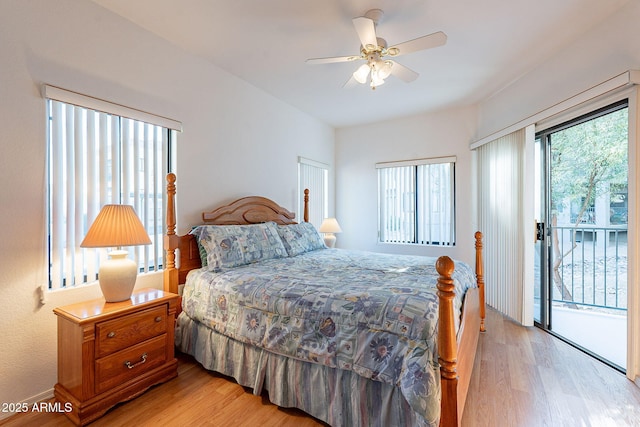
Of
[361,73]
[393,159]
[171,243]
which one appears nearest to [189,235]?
[171,243]

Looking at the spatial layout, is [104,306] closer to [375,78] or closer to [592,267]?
[375,78]

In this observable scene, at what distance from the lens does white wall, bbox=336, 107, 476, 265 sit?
13.4 ft

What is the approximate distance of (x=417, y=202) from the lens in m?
4.50

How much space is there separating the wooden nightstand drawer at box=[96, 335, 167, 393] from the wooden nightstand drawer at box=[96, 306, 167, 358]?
1.6 inches

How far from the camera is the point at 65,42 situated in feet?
6.30

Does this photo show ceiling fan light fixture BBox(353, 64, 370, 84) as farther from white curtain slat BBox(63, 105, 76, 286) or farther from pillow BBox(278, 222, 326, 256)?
white curtain slat BBox(63, 105, 76, 286)

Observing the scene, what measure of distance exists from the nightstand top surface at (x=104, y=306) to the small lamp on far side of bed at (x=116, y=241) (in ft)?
0.18

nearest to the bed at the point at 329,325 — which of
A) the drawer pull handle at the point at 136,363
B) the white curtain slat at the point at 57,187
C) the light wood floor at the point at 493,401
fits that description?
the light wood floor at the point at 493,401

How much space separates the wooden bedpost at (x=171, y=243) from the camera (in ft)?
7.87

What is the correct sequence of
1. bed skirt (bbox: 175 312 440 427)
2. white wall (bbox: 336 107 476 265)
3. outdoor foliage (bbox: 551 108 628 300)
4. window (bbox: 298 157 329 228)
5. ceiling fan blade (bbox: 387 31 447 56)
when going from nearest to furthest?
bed skirt (bbox: 175 312 440 427), ceiling fan blade (bbox: 387 31 447 56), outdoor foliage (bbox: 551 108 628 300), white wall (bbox: 336 107 476 265), window (bbox: 298 157 329 228)

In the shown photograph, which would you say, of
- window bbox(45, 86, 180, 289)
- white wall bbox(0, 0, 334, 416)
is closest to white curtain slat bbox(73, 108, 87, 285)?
window bbox(45, 86, 180, 289)

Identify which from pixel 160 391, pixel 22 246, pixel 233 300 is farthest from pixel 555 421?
pixel 22 246

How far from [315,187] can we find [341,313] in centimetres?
317

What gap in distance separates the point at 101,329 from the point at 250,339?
858 mm
